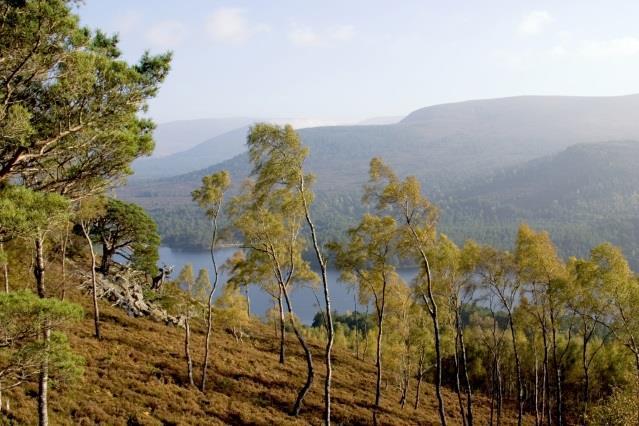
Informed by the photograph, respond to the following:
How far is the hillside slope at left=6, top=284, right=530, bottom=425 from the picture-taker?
2148 cm


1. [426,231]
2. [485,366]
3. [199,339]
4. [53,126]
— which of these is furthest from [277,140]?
[485,366]

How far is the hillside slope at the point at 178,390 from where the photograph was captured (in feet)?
70.5

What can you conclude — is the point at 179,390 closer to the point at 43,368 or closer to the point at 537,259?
the point at 43,368

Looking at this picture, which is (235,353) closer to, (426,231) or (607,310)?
(426,231)

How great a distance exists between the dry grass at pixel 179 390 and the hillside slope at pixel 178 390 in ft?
0.16

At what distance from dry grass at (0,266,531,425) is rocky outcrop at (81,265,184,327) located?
1.71m

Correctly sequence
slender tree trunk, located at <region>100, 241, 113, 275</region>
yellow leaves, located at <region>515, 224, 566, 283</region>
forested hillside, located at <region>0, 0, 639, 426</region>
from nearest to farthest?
forested hillside, located at <region>0, 0, 639, 426</region> → yellow leaves, located at <region>515, 224, 566, 283</region> → slender tree trunk, located at <region>100, 241, 113, 275</region>

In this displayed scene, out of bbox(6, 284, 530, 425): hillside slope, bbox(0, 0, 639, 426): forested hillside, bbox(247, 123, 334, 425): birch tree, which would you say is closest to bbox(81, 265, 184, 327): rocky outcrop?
bbox(0, 0, 639, 426): forested hillside

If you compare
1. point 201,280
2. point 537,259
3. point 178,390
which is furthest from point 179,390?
point 201,280

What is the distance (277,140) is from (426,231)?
864cm

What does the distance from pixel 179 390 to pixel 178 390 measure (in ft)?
0.19

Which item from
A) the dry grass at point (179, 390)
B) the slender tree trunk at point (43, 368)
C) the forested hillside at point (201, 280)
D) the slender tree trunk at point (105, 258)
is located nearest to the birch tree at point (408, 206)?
the forested hillside at point (201, 280)

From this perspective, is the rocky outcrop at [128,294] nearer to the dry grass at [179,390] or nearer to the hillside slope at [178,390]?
the hillside slope at [178,390]

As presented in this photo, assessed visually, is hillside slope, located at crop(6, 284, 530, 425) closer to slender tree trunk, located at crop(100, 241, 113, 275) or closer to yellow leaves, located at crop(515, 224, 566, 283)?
slender tree trunk, located at crop(100, 241, 113, 275)
